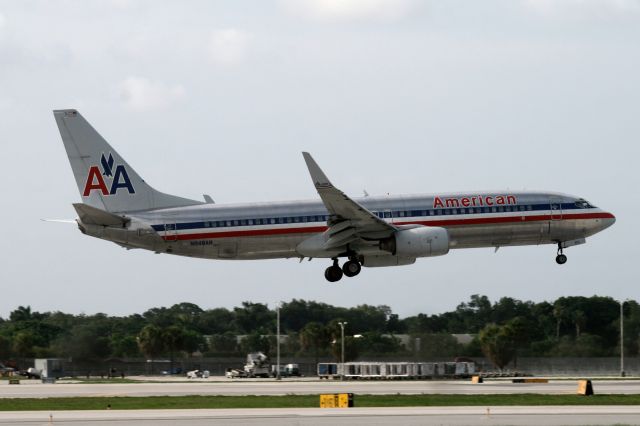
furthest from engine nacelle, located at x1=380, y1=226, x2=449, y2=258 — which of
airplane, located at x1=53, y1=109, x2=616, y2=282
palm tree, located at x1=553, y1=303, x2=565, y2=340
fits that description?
palm tree, located at x1=553, y1=303, x2=565, y2=340

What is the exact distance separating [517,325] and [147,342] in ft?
140

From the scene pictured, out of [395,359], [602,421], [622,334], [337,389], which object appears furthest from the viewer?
[622,334]

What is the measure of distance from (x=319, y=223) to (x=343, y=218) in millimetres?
2020

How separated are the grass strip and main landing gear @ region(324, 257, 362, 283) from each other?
1225 cm

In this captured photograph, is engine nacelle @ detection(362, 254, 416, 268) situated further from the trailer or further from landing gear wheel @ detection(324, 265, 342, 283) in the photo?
the trailer

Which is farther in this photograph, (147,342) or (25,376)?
(147,342)

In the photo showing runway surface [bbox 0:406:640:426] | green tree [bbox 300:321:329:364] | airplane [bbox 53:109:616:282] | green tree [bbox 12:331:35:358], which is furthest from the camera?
green tree [bbox 12:331:35:358]

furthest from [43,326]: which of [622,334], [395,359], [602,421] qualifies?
[602,421]

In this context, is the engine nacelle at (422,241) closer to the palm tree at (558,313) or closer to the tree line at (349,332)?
the tree line at (349,332)

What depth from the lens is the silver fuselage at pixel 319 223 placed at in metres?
72.1

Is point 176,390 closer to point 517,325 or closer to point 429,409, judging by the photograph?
point 429,409

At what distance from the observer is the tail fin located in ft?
242

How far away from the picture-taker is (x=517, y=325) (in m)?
101

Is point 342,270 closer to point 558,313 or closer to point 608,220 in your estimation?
point 608,220
